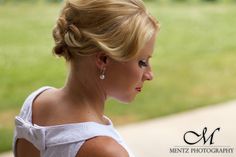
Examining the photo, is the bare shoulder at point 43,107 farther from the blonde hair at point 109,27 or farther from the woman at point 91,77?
the blonde hair at point 109,27

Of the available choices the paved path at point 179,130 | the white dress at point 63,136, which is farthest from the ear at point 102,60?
the paved path at point 179,130

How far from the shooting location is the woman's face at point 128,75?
1033 millimetres

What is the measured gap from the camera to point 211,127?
2.41m

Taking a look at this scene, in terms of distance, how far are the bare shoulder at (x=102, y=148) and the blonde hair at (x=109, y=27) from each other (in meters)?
0.16

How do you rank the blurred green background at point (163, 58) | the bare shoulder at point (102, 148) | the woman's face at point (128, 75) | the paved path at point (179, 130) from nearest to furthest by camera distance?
the bare shoulder at point (102, 148) < the woman's face at point (128, 75) < the paved path at point (179, 130) < the blurred green background at point (163, 58)

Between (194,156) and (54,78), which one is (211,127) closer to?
(194,156)

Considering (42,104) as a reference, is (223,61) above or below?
below

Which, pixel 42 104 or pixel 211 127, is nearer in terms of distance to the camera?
pixel 42 104

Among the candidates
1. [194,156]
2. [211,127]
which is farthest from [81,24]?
[211,127]

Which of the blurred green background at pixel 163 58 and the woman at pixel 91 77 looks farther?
the blurred green background at pixel 163 58

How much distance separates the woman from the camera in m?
0.97

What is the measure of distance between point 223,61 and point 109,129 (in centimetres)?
187

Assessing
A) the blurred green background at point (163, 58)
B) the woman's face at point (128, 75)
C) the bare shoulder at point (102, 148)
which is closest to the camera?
the bare shoulder at point (102, 148)

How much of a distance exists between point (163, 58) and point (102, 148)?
1.97 meters
